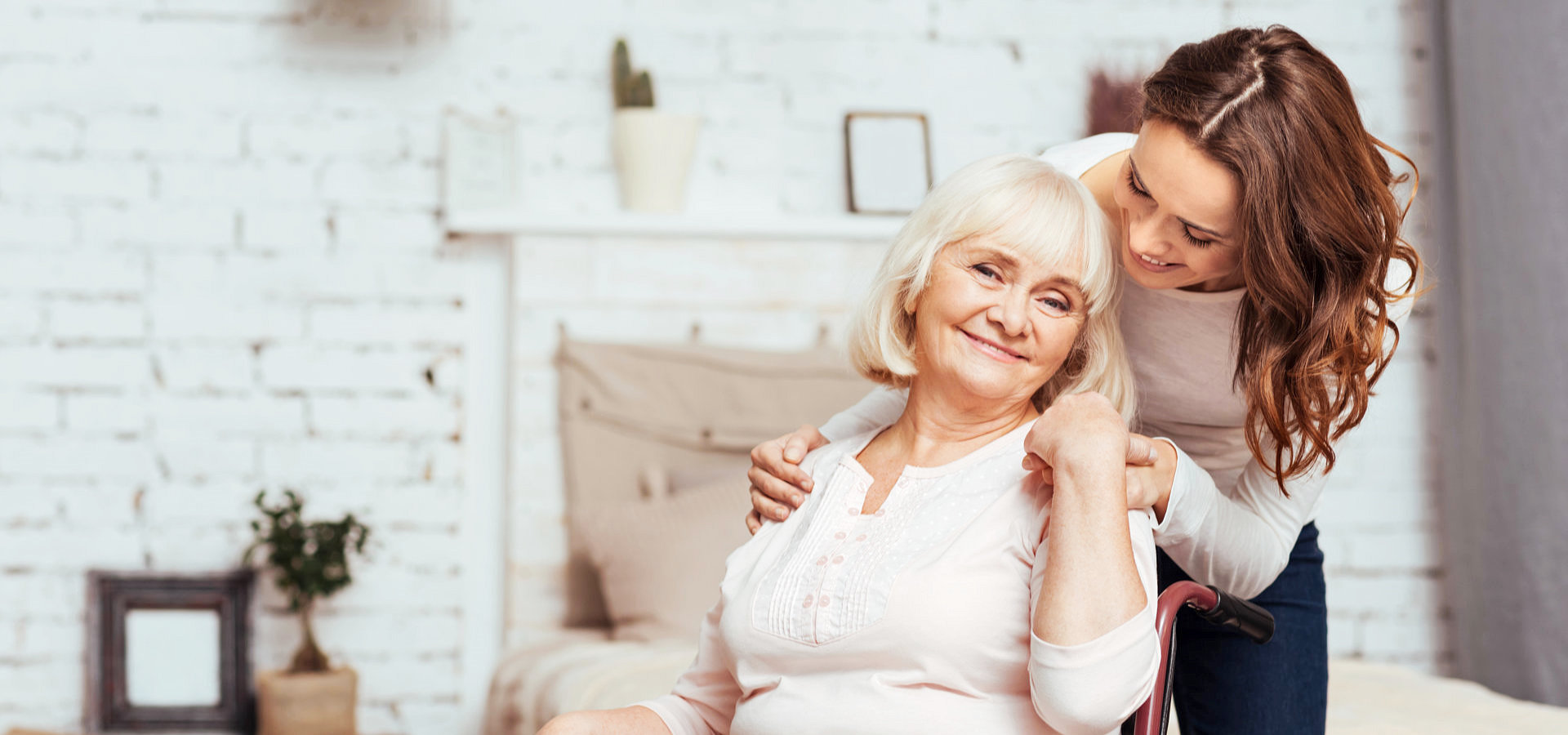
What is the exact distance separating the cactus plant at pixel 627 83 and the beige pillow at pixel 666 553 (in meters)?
0.93

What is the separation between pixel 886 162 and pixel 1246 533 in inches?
71.2

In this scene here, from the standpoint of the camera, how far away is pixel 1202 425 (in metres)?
1.54

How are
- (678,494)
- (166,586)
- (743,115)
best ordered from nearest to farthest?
(678,494), (166,586), (743,115)

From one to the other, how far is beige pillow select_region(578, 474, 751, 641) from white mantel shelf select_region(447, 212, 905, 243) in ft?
2.02

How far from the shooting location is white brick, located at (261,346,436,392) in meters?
2.91

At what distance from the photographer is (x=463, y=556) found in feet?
→ 9.71

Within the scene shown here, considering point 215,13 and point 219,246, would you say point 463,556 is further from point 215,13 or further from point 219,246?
point 215,13

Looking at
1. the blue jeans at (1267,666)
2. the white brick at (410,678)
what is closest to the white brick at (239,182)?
→ the white brick at (410,678)

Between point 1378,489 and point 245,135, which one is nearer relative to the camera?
point 245,135

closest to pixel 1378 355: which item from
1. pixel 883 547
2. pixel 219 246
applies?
pixel 883 547

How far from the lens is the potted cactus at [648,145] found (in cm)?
283

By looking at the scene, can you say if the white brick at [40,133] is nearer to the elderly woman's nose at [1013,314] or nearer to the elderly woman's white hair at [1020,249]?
the elderly woman's white hair at [1020,249]

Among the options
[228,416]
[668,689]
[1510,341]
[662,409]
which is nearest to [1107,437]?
[668,689]

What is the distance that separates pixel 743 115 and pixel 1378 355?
201 cm
